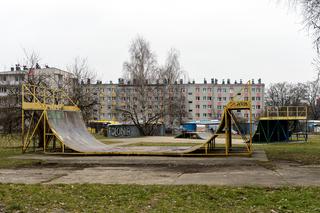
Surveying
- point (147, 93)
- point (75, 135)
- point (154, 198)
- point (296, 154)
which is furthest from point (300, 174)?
point (147, 93)

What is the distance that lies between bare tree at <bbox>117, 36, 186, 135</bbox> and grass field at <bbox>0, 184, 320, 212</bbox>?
135 feet

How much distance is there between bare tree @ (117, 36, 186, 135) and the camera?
→ 51000mm

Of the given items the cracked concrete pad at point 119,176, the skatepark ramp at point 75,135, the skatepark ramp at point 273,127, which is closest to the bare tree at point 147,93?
the skatepark ramp at point 273,127

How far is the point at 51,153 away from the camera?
20547 mm

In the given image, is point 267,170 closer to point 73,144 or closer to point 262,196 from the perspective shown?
point 262,196

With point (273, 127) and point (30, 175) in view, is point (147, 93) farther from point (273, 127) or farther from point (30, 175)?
point (30, 175)

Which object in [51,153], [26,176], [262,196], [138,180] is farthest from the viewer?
[51,153]

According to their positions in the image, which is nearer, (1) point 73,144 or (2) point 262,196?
(2) point 262,196

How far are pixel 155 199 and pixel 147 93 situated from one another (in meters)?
43.6

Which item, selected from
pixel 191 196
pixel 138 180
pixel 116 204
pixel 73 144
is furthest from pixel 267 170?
pixel 73 144

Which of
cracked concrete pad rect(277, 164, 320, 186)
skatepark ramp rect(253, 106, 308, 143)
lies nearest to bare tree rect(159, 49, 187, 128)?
skatepark ramp rect(253, 106, 308, 143)

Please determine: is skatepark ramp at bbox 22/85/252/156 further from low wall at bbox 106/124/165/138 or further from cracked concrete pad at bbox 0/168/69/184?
low wall at bbox 106/124/165/138

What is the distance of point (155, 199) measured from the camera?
800 cm

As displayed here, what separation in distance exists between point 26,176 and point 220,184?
614cm
